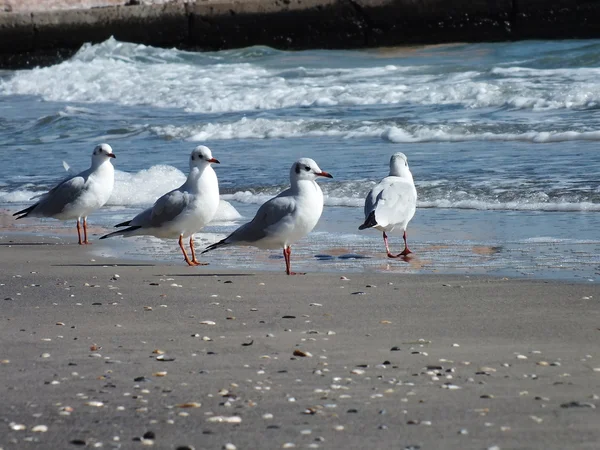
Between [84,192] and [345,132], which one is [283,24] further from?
[84,192]

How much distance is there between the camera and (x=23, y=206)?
9.00 meters

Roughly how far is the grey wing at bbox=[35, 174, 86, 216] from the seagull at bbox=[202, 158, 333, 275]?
1902 mm

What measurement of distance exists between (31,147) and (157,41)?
13.1m

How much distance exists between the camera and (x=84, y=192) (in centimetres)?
739

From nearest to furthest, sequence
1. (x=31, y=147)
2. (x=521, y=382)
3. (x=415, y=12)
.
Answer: (x=521, y=382)
(x=31, y=147)
(x=415, y=12)

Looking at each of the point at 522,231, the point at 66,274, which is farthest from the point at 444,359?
the point at 522,231

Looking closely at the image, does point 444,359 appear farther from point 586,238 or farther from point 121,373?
point 586,238

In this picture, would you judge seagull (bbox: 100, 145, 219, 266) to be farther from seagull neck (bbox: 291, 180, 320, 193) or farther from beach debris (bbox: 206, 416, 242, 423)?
beach debris (bbox: 206, 416, 242, 423)

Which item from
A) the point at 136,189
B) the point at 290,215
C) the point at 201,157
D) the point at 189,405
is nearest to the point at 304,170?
the point at 290,215

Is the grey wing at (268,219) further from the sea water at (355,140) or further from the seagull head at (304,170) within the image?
the sea water at (355,140)

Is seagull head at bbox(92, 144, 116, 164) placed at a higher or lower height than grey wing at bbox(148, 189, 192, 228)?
higher

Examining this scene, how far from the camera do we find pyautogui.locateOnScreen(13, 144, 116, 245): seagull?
7.37 metres

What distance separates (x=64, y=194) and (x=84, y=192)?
0.14 m

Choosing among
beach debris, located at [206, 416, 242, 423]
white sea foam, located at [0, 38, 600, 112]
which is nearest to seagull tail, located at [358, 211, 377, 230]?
beach debris, located at [206, 416, 242, 423]
